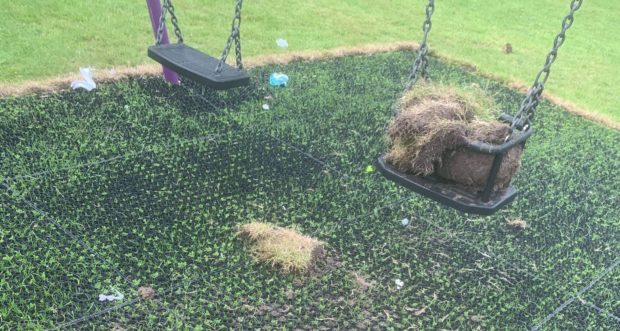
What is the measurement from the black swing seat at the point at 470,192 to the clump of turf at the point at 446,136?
0.03 meters

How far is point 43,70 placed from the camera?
4680mm

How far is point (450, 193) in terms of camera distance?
2277 millimetres

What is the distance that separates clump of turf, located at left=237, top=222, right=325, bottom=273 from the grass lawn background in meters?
2.64

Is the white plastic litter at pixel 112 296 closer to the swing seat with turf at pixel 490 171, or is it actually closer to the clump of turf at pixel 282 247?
the clump of turf at pixel 282 247

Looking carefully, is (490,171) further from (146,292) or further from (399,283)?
(146,292)

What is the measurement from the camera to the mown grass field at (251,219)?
2592mm

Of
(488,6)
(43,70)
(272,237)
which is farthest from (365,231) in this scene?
(488,6)

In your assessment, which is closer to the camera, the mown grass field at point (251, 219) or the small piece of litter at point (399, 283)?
the mown grass field at point (251, 219)

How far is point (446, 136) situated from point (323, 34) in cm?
486

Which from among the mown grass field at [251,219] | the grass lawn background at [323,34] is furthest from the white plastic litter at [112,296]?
the grass lawn background at [323,34]

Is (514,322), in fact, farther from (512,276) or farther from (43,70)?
(43,70)

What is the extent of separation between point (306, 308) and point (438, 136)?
1.00 meters

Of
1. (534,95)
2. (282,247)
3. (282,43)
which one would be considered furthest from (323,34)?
(534,95)

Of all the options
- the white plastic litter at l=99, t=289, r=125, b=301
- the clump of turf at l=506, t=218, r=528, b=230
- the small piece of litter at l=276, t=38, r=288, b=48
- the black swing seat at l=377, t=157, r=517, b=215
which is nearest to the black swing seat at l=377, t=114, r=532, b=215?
the black swing seat at l=377, t=157, r=517, b=215
